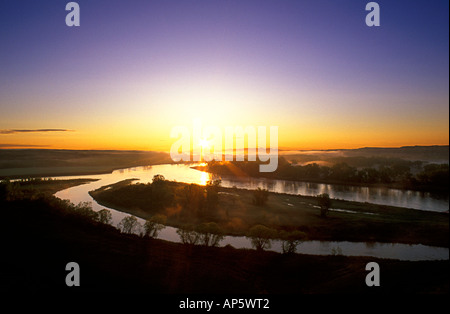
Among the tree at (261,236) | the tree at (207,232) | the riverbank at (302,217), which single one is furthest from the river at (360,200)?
the tree at (207,232)

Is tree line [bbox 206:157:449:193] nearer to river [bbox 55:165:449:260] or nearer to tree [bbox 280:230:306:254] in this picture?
river [bbox 55:165:449:260]

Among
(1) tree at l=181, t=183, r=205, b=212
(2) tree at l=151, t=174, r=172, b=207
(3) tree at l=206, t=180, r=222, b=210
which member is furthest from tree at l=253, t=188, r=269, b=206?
(2) tree at l=151, t=174, r=172, b=207

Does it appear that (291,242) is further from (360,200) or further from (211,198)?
(360,200)

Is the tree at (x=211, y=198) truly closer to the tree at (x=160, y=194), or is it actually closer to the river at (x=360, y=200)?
the tree at (x=160, y=194)

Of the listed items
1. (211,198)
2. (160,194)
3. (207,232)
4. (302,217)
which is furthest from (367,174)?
(207,232)

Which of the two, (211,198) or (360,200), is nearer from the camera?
(211,198)
